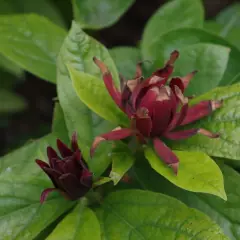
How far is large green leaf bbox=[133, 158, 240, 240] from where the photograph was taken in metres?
0.92

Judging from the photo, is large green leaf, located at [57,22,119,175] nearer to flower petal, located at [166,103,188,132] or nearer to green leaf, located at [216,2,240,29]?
flower petal, located at [166,103,188,132]

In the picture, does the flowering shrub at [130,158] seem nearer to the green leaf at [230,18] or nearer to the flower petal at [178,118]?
the flower petal at [178,118]

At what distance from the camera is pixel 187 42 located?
117cm

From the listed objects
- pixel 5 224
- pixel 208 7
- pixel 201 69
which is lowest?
pixel 208 7

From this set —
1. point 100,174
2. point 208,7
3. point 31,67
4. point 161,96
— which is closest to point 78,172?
point 100,174

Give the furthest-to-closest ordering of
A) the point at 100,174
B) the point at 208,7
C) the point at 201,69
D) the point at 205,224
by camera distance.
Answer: the point at 208,7 → the point at 201,69 → the point at 100,174 → the point at 205,224

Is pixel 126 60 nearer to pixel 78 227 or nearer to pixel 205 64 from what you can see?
pixel 205 64

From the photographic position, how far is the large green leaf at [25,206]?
88cm

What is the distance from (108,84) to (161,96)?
0.31 feet

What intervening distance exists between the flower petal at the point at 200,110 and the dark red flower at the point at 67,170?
0.18 meters

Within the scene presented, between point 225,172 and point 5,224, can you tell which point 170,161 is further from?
point 5,224

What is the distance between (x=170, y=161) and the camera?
864 mm

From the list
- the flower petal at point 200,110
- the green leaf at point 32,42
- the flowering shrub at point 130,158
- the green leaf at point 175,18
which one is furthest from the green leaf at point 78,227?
the green leaf at point 175,18

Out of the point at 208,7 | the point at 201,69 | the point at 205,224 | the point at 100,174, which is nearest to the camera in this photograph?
the point at 205,224
